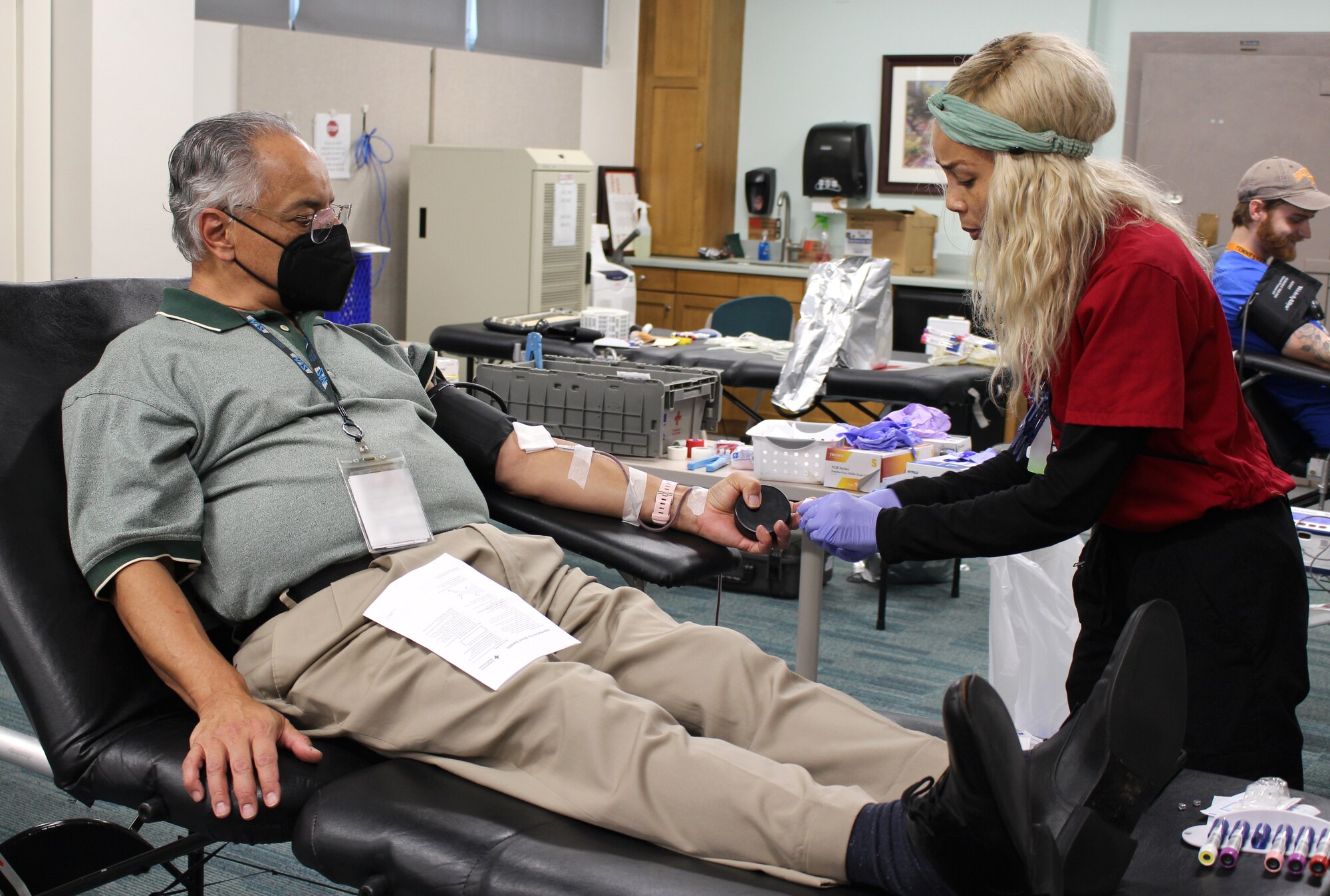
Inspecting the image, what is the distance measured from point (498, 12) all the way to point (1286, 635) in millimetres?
5220

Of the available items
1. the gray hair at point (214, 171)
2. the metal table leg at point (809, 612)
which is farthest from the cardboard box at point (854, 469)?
the gray hair at point (214, 171)

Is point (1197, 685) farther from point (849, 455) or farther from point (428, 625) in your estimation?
point (849, 455)

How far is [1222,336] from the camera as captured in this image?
56.3 inches

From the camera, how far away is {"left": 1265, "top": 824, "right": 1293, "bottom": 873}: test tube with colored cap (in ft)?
3.91

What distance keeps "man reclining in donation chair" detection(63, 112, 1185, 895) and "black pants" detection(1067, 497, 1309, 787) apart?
28 cm

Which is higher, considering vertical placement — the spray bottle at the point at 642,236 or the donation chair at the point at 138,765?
the spray bottle at the point at 642,236

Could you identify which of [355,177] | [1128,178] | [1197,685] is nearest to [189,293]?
[1128,178]

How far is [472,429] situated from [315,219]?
41cm

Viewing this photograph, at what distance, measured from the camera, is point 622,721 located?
1.32 metres

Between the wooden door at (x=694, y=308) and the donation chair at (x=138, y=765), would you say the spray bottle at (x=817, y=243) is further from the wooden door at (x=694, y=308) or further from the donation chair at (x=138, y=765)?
the donation chair at (x=138, y=765)

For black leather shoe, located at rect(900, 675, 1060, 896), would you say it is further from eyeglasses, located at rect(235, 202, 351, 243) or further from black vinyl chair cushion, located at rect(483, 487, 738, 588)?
eyeglasses, located at rect(235, 202, 351, 243)

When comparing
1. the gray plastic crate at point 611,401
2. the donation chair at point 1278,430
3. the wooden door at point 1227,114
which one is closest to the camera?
the gray plastic crate at point 611,401

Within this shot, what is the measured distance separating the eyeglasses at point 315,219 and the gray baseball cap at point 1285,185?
2.75 m

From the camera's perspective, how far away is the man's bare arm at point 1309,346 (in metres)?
3.40
